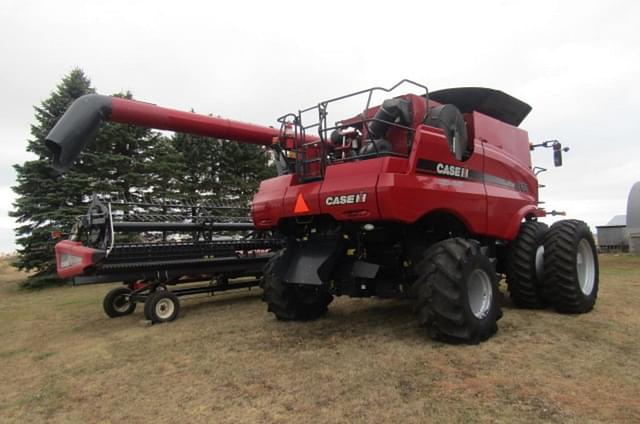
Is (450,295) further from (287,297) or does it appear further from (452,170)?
(287,297)

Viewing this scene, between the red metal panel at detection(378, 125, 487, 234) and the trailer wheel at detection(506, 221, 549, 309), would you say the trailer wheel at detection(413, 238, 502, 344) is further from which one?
the trailer wheel at detection(506, 221, 549, 309)

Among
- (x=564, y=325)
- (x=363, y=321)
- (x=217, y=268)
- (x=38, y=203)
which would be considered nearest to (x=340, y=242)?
(x=363, y=321)

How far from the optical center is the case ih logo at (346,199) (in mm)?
4562

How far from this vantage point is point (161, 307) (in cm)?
716

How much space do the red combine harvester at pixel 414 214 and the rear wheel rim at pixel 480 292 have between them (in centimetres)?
1

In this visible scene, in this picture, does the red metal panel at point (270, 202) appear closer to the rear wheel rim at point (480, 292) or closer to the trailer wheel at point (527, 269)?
the rear wheel rim at point (480, 292)

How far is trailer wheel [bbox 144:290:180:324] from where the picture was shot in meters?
6.98

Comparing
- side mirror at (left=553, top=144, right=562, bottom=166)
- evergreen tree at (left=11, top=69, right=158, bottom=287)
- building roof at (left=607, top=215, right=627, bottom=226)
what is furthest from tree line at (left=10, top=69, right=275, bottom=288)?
building roof at (left=607, top=215, right=627, bottom=226)

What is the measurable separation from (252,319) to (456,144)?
3.89m

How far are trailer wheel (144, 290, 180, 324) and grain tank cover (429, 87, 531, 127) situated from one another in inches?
203

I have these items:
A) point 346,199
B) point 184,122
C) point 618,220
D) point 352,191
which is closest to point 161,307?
point 184,122

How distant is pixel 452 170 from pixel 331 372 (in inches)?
104

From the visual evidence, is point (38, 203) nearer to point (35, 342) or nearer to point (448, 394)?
point (35, 342)

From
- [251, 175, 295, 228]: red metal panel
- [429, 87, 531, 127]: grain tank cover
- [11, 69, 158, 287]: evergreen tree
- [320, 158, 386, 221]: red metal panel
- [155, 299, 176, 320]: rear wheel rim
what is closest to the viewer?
[320, 158, 386, 221]: red metal panel
